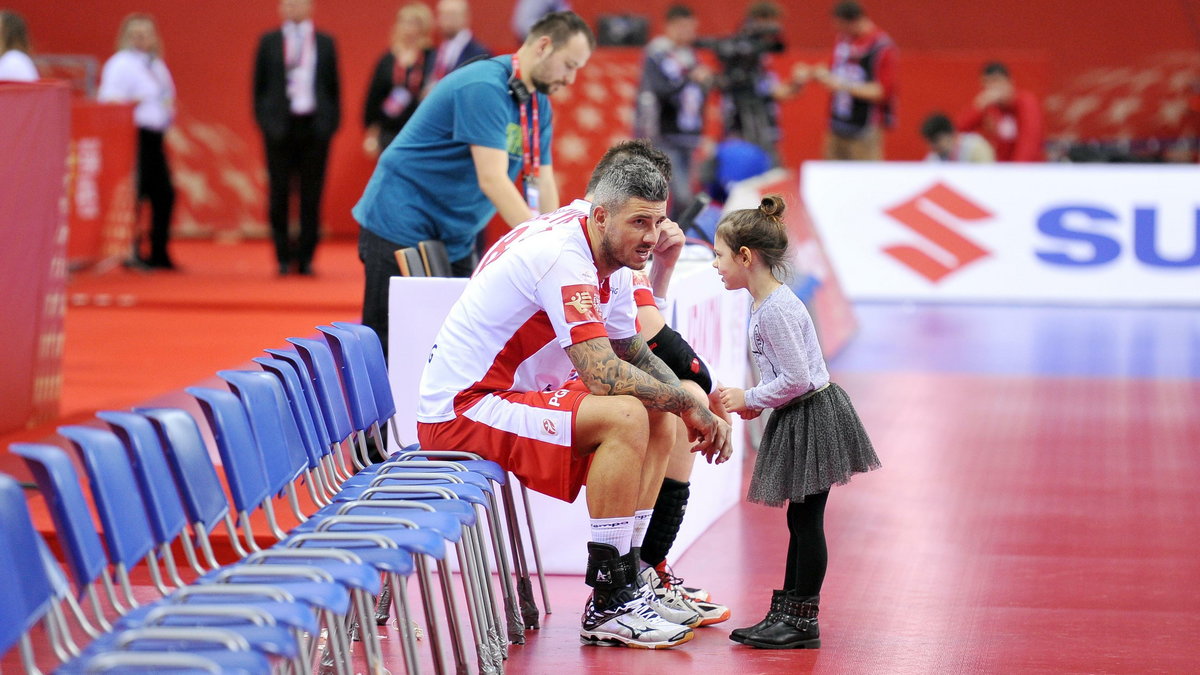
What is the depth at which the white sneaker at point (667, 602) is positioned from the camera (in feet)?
13.5

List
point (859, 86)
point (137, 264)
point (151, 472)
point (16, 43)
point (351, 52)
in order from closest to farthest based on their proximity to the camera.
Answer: point (151, 472), point (16, 43), point (137, 264), point (859, 86), point (351, 52)

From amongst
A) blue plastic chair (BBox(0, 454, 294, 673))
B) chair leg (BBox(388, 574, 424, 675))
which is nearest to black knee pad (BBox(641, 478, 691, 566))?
chair leg (BBox(388, 574, 424, 675))

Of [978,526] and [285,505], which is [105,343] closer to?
[285,505]

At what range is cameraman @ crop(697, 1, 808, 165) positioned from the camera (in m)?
12.3

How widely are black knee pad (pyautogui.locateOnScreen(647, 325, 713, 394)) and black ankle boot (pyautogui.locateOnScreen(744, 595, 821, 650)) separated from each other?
68 cm

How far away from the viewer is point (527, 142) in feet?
17.6

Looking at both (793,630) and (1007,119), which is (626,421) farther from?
(1007,119)

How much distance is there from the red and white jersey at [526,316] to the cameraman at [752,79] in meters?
8.47

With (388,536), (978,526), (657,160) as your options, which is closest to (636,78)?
(978,526)

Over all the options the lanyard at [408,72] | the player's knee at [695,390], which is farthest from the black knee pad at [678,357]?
the lanyard at [408,72]

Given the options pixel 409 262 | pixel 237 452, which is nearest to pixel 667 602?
pixel 409 262

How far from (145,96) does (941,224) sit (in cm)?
612

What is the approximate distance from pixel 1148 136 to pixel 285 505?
43.1 feet

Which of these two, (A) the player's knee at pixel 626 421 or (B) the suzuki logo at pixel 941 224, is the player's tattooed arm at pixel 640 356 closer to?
(A) the player's knee at pixel 626 421
